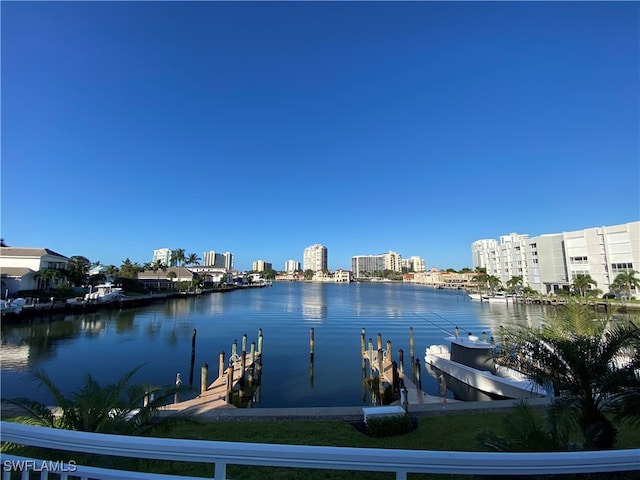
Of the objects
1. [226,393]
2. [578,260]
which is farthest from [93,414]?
[578,260]

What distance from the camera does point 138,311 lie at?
167 ft

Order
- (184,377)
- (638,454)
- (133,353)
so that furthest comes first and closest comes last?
(133,353) < (184,377) < (638,454)

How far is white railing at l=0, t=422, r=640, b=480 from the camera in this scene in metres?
1.91

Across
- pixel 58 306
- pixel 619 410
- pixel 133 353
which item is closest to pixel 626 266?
pixel 619 410

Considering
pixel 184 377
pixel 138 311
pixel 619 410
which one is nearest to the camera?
pixel 619 410

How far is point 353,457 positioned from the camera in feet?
6.32

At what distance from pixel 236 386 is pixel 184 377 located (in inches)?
201

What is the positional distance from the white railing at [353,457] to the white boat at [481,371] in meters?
16.7

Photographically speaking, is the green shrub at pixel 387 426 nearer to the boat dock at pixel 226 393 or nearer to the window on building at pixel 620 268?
the boat dock at pixel 226 393

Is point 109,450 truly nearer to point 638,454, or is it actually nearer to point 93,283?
point 638,454

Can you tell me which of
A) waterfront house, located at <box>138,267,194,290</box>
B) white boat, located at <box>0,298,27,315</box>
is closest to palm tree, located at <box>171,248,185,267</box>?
waterfront house, located at <box>138,267,194,290</box>

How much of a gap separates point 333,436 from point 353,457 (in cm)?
738

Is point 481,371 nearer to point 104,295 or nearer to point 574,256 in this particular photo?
point 104,295

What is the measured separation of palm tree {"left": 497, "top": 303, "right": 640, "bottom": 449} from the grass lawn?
→ 79.2 inches
